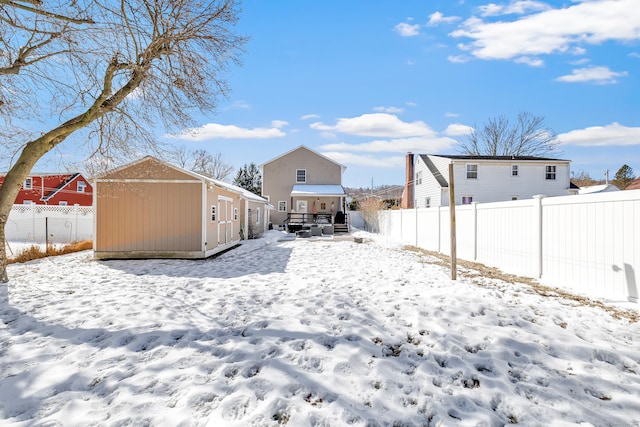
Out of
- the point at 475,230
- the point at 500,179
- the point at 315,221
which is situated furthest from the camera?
the point at 315,221

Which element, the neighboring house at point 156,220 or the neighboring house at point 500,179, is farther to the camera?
the neighboring house at point 500,179

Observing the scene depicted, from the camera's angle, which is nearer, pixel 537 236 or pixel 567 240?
pixel 567 240

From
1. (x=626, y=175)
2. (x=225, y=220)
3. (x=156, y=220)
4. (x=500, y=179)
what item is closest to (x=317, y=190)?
(x=500, y=179)

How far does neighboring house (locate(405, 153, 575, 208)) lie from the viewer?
22391mm

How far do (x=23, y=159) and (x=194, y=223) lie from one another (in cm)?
470

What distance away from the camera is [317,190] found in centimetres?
2786

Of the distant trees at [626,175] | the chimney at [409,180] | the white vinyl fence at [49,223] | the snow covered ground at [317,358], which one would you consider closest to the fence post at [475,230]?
the snow covered ground at [317,358]

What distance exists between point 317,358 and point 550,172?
83.4 ft

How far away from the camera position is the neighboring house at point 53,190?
95.1 feet

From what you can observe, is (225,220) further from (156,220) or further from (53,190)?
(53,190)

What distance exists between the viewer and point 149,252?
1123 centimetres

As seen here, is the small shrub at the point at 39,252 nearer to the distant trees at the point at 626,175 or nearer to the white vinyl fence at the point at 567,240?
the white vinyl fence at the point at 567,240

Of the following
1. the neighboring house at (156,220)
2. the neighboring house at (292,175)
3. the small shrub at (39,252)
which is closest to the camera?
the small shrub at (39,252)

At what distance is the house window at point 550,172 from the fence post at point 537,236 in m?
19.3
